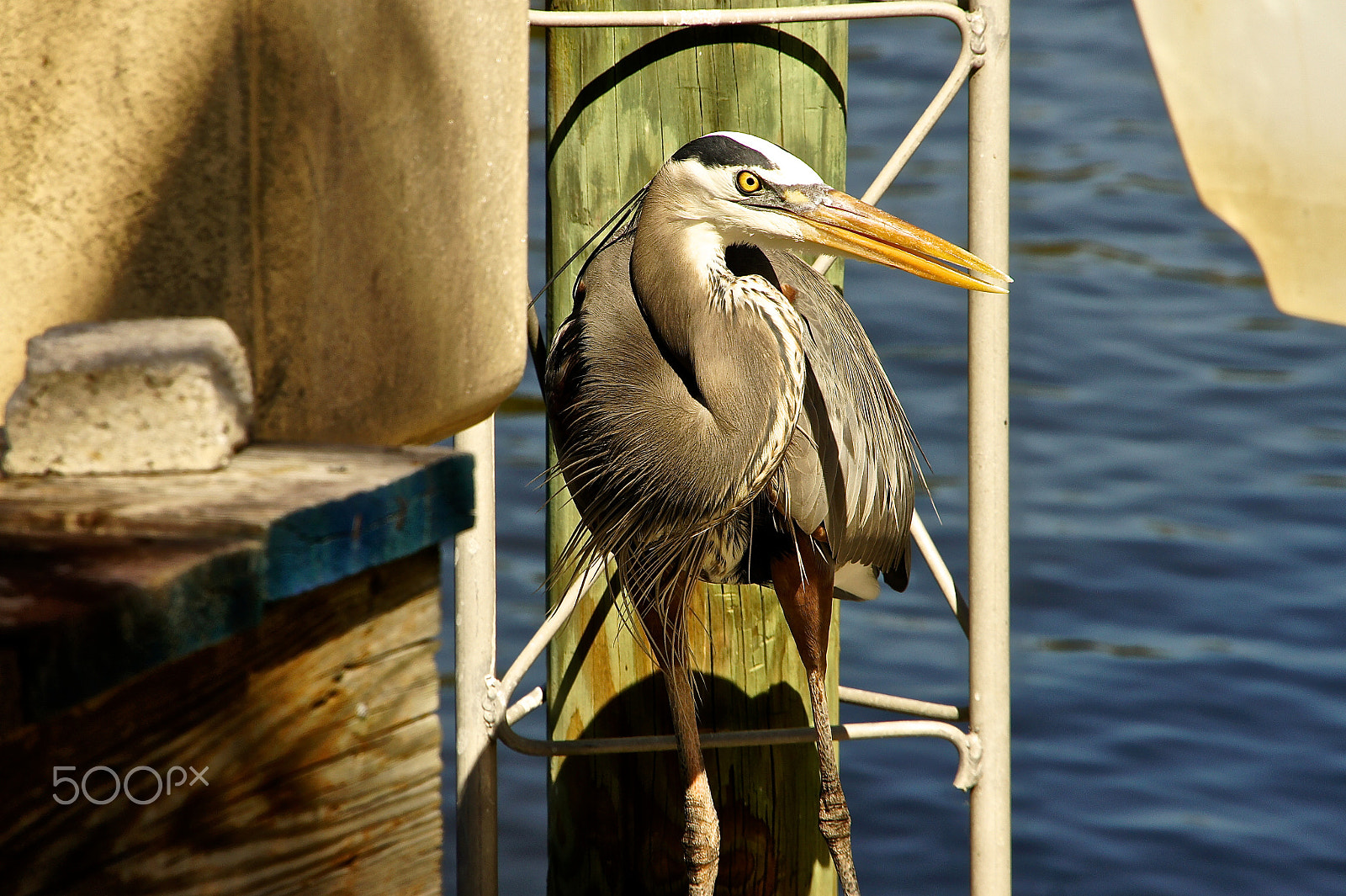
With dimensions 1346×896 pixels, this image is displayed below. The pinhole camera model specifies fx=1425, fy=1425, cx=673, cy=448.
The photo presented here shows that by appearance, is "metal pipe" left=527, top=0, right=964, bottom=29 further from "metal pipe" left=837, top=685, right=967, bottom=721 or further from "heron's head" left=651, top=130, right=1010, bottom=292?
"metal pipe" left=837, top=685, right=967, bottom=721

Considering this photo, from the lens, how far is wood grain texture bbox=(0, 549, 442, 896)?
909 millimetres

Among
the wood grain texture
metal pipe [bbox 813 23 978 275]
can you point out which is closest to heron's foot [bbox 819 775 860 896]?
metal pipe [bbox 813 23 978 275]

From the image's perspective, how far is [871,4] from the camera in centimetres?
241

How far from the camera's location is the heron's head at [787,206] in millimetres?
2332

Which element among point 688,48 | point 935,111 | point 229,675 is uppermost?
point 688,48

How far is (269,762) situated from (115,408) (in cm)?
29

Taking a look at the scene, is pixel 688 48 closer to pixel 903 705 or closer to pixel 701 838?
pixel 903 705

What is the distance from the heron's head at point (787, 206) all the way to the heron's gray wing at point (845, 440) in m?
0.18

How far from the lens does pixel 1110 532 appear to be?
5.36 metres

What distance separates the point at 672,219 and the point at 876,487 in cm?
64

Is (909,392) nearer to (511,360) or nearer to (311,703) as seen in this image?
(511,360)

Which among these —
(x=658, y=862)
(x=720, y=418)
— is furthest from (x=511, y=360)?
(x=658, y=862)

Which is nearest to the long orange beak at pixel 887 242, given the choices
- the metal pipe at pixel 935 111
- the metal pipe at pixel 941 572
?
the metal pipe at pixel 935 111

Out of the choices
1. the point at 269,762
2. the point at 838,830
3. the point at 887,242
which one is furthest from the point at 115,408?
the point at 838,830
